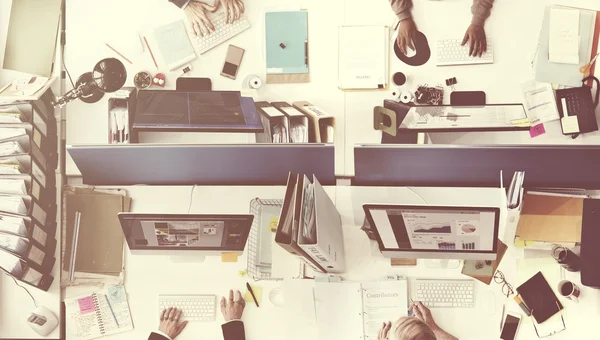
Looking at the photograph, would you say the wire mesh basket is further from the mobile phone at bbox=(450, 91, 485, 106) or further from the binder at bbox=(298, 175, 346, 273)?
the mobile phone at bbox=(450, 91, 485, 106)

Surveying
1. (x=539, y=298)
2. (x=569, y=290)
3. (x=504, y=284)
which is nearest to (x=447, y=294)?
(x=504, y=284)

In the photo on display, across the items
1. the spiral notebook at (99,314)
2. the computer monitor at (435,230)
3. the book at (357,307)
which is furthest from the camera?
the spiral notebook at (99,314)

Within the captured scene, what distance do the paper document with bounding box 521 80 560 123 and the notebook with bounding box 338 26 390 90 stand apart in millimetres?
744

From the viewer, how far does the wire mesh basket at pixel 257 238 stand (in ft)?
8.54

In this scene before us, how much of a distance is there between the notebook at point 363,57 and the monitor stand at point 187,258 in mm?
1167

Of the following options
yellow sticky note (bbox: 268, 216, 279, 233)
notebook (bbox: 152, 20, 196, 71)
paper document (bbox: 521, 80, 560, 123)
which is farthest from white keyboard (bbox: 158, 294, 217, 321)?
paper document (bbox: 521, 80, 560, 123)

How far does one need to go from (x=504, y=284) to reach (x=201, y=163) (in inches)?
64.4

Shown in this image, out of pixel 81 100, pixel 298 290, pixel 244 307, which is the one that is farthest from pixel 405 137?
pixel 81 100

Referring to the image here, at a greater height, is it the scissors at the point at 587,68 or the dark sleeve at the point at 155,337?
the scissors at the point at 587,68

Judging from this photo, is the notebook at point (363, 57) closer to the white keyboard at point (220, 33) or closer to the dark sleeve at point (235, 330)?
the white keyboard at point (220, 33)

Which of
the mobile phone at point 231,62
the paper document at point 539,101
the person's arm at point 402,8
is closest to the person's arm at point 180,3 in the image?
the mobile phone at point 231,62

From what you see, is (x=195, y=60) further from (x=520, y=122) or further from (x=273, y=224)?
(x=520, y=122)

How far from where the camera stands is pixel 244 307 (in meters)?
2.61

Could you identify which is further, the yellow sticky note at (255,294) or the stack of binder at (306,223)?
the yellow sticky note at (255,294)
